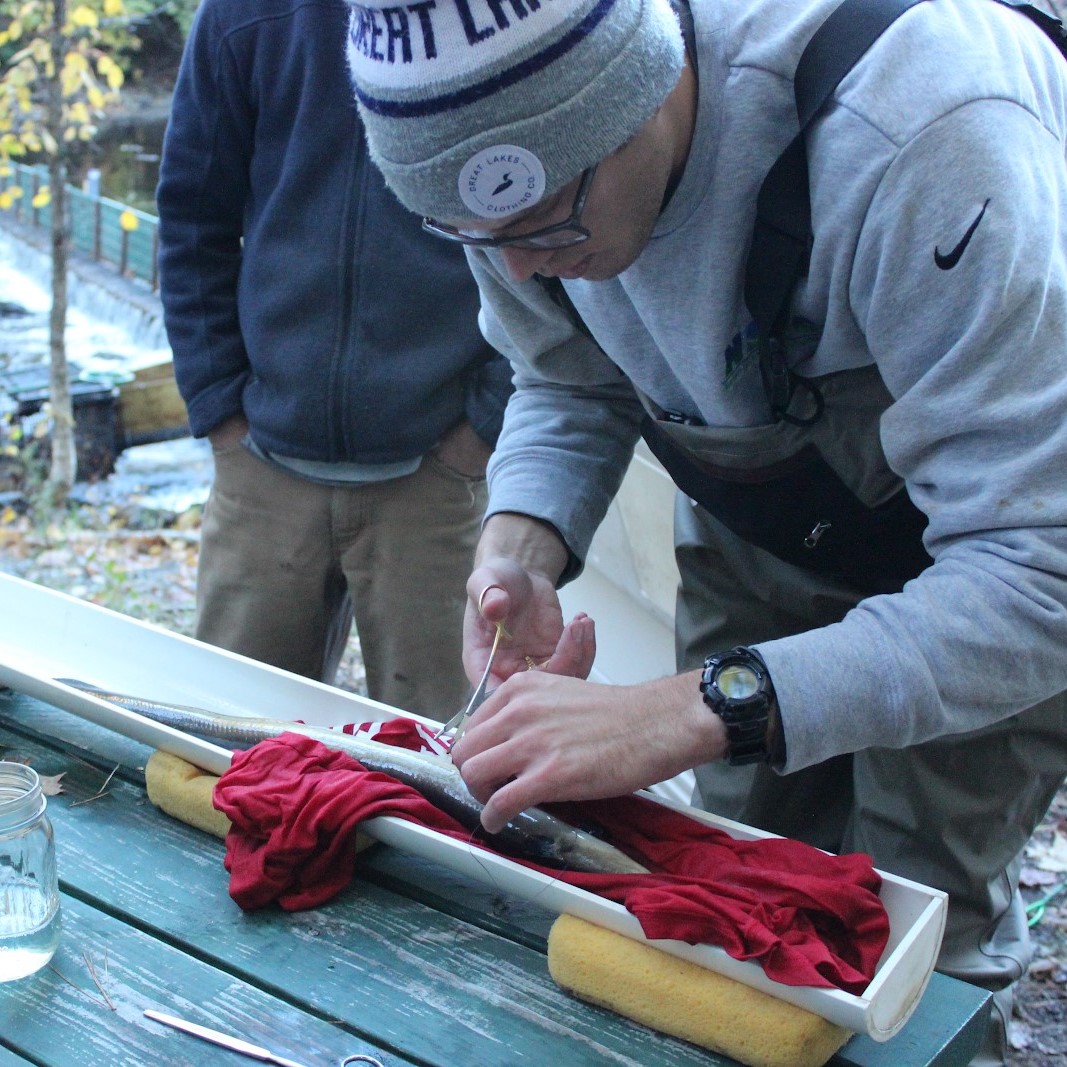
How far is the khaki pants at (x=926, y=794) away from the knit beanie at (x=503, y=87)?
2.80 ft

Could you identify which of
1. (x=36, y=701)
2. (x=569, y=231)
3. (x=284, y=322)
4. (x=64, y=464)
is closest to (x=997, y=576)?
(x=569, y=231)

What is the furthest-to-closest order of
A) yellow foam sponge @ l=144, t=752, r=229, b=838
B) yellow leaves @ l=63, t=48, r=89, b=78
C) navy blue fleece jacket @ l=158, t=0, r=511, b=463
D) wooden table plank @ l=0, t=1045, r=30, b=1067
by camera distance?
yellow leaves @ l=63, t=48, r=89, b=78 → navy blue fleece jacket @ l=158, t=0, r=511, b=463 → yellow foam sponge @ l=144, t=752, r=229, b=838 → wooden table plank @ l=0, t=1045, r=30, b=1067

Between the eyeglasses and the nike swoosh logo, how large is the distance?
0.44 metres

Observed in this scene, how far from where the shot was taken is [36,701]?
2178mm

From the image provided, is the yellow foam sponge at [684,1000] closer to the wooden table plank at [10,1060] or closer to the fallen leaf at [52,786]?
the wooden table plank at [10,1060]

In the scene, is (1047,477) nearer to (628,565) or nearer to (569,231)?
(569,231)

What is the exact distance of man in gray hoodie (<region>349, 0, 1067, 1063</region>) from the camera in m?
1.37

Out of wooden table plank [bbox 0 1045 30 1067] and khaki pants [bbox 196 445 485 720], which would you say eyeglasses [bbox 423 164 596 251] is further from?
khaki pants [bbox 196 445 485 720]

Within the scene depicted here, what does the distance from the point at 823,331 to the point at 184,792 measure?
1.09 metres

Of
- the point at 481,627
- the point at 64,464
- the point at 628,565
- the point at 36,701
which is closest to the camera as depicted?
the point at 481,627

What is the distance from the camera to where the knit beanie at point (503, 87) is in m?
1.41

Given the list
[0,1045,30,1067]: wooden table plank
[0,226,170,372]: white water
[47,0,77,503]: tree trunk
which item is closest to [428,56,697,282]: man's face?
[0,1045,30,1067]: wooden table plank

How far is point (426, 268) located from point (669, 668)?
1392mm

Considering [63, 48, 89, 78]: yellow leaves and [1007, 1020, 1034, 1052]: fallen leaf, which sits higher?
[63, 48, 89, 78]: yellow leaves
